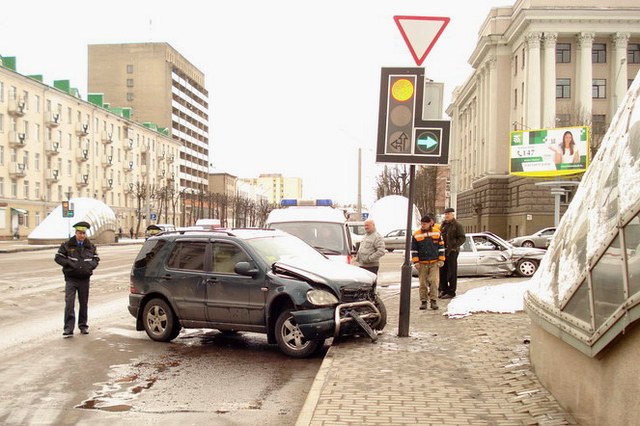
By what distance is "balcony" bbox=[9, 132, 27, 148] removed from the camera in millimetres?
61562

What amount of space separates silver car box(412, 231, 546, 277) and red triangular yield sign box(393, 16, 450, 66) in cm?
1140

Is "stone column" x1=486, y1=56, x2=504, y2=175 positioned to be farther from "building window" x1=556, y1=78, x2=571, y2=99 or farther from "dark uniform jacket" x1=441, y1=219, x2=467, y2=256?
"dark uniform jacket" x1=441, y1=219, x2=467, y2=256

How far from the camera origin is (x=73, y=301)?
33.3 feet

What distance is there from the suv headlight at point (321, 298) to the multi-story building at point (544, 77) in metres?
45.4

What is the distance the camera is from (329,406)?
5.54m

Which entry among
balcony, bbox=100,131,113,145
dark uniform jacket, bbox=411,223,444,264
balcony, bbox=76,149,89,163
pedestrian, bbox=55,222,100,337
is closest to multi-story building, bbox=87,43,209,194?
balcony, bbox=100,131,113,145

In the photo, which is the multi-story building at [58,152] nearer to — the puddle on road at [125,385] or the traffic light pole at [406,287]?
the puddle on road at [125,385]

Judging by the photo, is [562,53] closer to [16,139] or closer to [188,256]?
[16,139]

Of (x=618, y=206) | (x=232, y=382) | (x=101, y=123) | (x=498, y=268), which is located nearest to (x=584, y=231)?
(x=618, y=206)

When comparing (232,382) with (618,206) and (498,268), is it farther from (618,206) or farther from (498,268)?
(498,268)

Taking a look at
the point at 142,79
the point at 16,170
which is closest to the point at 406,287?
the point at 16,170

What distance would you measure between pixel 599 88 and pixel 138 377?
2262 inches

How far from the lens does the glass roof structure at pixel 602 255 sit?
4.10m

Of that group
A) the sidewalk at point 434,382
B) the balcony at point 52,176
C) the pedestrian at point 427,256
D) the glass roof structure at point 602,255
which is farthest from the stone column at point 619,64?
the balcony at point 52,176
